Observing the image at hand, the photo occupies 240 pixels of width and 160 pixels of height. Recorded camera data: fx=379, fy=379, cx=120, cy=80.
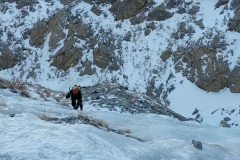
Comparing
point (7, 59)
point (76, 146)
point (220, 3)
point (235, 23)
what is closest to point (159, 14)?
point (220, 3)

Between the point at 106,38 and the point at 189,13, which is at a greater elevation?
the point at 189,13

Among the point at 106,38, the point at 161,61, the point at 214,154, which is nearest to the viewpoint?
the point at 214,154

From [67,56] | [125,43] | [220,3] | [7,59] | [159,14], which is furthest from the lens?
[7,59]

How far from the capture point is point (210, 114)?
68.5 feet

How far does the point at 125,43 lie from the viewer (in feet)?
90.6

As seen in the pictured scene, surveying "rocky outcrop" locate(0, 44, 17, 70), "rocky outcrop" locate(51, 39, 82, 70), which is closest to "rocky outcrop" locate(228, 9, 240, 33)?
"rocky outcrop" locate(51, 39, 82, 70)

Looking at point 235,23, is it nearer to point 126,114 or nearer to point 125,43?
point 125,43

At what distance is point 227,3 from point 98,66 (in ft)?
32.8

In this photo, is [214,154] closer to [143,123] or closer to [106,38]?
[143,123]

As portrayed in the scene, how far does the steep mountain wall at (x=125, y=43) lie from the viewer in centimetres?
2378

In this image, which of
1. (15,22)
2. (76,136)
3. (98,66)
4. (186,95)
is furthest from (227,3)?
(76,136)

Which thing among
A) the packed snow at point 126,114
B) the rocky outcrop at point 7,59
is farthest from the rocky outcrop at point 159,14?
the rocky outcrop at point 7,59

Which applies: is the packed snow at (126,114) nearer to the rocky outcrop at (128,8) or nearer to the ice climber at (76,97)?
the ice climber at (76,97)

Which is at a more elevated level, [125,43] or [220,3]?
[220,3]
